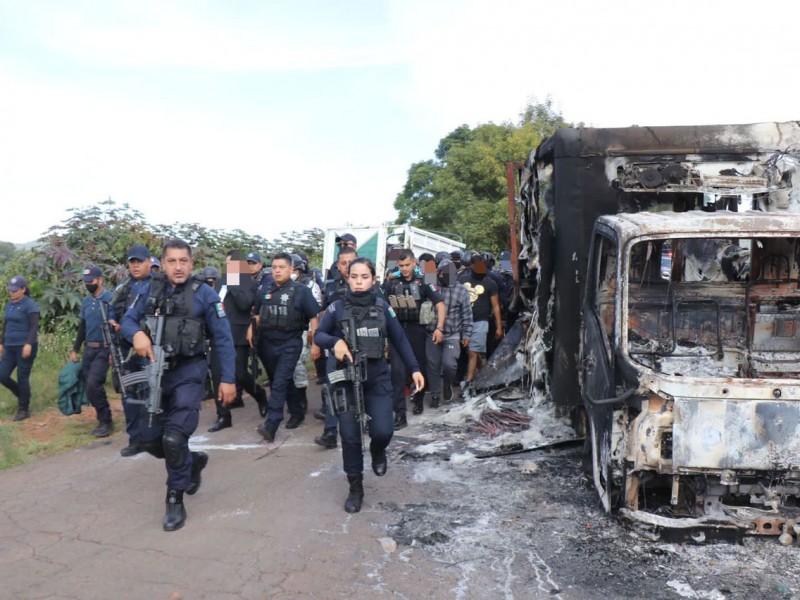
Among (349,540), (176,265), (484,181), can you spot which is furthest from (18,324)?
(484,181)

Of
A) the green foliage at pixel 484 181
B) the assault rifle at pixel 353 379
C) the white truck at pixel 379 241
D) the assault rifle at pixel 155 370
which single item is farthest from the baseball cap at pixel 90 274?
the green foliage at pixel 484 181

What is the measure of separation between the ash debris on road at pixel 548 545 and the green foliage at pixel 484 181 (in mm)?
17242

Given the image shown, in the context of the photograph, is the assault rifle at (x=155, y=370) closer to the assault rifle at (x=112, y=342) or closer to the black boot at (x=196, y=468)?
the black boot at (x=196, y=468)

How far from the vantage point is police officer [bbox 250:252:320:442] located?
6.68 metres

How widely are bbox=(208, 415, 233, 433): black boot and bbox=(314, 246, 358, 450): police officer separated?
961 millimetres

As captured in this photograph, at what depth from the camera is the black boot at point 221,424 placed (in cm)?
732

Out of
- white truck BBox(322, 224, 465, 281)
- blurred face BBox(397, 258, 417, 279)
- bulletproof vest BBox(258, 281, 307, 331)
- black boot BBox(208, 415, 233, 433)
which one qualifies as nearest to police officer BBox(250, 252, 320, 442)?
bulletproof vest BBox(258, 281, 307, 331)

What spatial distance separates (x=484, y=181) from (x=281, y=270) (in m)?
18.2

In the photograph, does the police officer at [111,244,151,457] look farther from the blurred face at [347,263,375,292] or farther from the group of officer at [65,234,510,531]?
the blurred face at [347,263,375,292]

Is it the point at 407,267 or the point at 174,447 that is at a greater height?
the point at 407,267

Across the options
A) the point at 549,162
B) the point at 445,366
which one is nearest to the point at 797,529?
the point at 549,162

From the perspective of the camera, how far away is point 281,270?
6.72 metres

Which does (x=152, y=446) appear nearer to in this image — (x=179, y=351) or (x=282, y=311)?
(x=179, y=351)

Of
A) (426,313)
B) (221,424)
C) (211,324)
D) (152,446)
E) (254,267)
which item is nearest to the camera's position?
(152,446)
